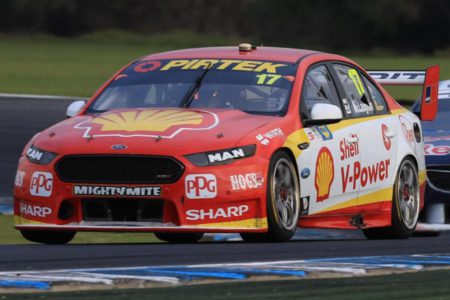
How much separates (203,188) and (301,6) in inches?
1780

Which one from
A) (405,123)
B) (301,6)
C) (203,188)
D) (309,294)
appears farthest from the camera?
(301,6)

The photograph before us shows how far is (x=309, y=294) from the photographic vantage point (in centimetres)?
609

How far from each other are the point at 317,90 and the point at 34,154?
7.17ft

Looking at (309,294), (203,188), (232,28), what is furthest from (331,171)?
(232,28)

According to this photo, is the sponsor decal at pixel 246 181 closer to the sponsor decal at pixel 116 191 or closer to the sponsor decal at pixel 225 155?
the sponsor decal at pixel 225 155

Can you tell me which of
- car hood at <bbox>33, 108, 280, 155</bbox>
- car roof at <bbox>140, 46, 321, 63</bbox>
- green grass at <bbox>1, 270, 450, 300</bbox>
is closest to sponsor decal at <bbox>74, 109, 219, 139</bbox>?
car hood at <bbox>33, 108, 280, 155</bbox>

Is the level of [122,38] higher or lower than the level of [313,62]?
lower

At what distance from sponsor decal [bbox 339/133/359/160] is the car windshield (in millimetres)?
563

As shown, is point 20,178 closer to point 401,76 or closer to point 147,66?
point 147,66

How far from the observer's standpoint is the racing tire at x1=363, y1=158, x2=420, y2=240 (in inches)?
420

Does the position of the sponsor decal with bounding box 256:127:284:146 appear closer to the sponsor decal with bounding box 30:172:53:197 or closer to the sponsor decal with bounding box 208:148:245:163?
the sponsor decal with bounding box 208:148:245:163

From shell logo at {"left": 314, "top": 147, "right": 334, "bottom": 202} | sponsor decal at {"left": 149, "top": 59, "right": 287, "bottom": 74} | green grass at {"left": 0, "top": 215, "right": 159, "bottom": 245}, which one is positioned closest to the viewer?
shell logo at {"left": 314, "top": 147, "right": 334, "bottom": 202}

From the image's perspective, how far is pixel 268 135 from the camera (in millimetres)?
8945

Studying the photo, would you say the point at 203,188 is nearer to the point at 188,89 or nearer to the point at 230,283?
the point at 188,89
